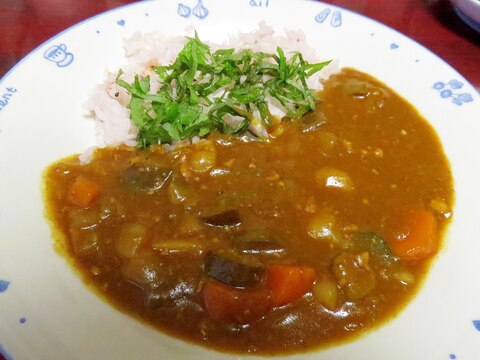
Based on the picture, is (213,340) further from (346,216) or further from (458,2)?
(458,2)

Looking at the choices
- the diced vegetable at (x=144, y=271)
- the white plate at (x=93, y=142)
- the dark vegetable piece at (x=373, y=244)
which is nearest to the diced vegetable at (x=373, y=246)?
the dark vegetable piece at (x=373, y=244)

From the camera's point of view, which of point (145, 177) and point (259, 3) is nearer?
point (145, 177)

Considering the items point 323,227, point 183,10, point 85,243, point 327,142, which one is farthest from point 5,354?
point 183,10

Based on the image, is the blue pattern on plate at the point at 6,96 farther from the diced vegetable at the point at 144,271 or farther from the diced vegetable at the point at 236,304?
the diced vegetable at the point at 236,304

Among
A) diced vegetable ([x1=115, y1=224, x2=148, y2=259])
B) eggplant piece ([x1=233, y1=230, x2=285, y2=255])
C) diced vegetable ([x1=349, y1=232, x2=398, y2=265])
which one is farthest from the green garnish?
diced vegetable ([x1=349, y1=232, x2=398, y2=265])

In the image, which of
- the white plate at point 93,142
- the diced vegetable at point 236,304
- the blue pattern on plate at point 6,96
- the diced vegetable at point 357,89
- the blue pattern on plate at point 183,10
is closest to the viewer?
the white plate at point 93,142

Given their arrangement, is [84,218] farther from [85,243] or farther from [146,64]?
[146,64]
